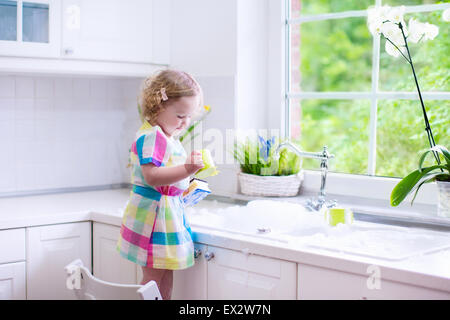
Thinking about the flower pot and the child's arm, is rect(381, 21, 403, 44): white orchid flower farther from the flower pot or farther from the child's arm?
the child's arm

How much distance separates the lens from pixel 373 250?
1.71m

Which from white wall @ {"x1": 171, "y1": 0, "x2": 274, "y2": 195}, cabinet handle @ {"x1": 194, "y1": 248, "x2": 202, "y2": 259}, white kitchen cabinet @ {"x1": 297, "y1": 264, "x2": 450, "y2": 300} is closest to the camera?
white kitchen cabinet @ {"x1": 297, "y1": 264, "x2": 450, "y2": 300}

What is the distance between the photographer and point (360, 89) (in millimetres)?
6914

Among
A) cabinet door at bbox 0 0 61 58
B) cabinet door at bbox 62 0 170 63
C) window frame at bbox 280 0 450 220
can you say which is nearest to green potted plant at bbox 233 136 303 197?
window frame at bbox 280 0 450 220

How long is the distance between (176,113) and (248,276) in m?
0.55

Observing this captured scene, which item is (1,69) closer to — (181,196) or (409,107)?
(181,196)

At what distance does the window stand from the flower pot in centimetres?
41

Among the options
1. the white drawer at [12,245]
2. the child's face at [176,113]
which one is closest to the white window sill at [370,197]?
the child's face at [176,113]

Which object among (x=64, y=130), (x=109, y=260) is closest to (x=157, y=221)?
(x=109, y=260)

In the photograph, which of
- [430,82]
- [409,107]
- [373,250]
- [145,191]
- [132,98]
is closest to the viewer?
[373,250]

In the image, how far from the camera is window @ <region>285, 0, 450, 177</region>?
2.38 m

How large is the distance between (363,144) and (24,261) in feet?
8.15

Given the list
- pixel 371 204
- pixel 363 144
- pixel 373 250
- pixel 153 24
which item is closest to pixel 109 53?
pixel 153 24

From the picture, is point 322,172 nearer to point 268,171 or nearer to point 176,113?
point 268,171
